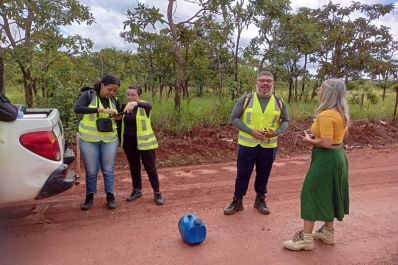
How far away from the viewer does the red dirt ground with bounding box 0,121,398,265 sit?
373 centimetres

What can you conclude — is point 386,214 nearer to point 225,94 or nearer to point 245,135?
point 245,135

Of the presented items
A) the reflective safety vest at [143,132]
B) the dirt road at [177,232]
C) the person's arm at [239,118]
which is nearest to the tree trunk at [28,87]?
the dirt road at [177,232]

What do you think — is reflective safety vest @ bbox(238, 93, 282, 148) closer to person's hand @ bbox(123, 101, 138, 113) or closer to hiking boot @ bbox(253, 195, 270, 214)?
hiking boot @ bbox(253, 195, 270, 214)

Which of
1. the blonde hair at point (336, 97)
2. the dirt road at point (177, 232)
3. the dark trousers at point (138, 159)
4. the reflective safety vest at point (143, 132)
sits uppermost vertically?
the blonde hair at point (336, 97)

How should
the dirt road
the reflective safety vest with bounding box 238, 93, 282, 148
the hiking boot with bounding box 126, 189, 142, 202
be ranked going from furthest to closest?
1. the hiking boot with bounding box 126, 189, 142, 202
2. the reflective safety vest with bounding box 238, 93, 282, 148
3. the dirt road

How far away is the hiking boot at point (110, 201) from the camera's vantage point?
4918mm

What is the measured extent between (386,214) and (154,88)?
841 centimetres

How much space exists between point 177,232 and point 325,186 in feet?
5.29

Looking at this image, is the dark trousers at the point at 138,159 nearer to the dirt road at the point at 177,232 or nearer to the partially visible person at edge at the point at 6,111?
the dirt road at the point at 177,232

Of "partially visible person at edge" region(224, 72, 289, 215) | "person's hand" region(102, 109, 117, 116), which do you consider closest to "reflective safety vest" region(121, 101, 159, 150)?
"person's hand" region(102, 109, 117, 116)

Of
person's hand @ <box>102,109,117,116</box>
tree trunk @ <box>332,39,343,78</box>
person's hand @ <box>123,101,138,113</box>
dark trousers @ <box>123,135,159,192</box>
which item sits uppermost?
tree trunk @ <box>332,39,343,78</box>

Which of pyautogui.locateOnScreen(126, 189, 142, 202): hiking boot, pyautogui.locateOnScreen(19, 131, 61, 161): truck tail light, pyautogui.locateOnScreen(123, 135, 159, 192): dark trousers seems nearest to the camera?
pyautogui.locateOnScreen(19, 131, 61, 161): truck tail light

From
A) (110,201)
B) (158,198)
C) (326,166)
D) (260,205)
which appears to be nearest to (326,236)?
(326,166)

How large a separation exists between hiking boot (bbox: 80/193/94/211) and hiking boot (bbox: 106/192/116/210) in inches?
7.4
